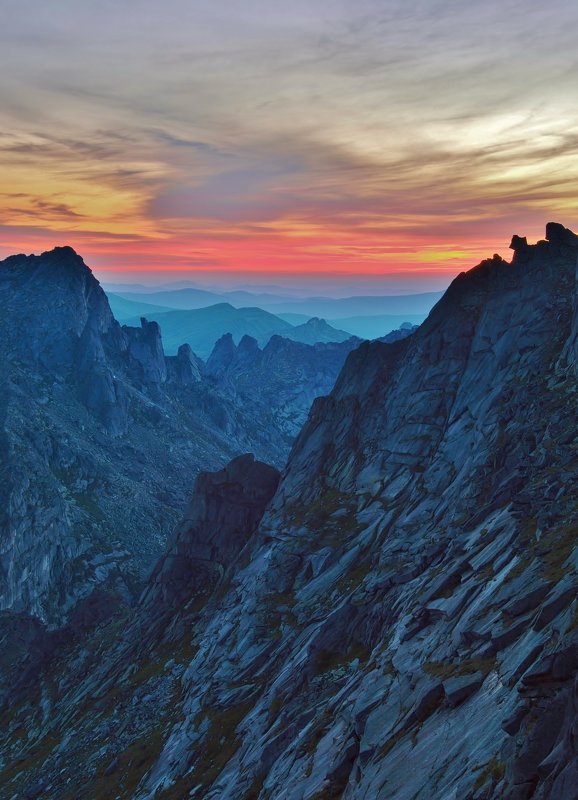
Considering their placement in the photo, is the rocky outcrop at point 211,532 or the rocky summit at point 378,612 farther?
the rocky outcrop at point 211,532

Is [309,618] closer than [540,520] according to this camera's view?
No

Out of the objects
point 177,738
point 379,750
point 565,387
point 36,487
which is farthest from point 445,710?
point 36,487

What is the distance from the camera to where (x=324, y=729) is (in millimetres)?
39750

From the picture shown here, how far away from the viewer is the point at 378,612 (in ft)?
163

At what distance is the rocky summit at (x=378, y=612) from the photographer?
2706cm

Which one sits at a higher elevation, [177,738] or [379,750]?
[379,750]

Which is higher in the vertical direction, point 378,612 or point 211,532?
point 378,612

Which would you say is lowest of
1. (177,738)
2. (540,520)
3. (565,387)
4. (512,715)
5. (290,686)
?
(177,738)

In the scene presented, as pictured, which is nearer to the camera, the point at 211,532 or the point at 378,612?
the point at 378,612

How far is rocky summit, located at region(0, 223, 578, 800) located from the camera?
27.1 meters

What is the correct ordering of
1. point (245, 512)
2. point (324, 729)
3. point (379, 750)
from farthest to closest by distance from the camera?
point (245, 512) < point (324, 729) < point (379, 750)

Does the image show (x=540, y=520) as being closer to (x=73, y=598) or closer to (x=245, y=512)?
(x=245, y=512)

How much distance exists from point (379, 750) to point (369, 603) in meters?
21.1

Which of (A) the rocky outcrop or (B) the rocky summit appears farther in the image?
(A) the rocky outcrop
